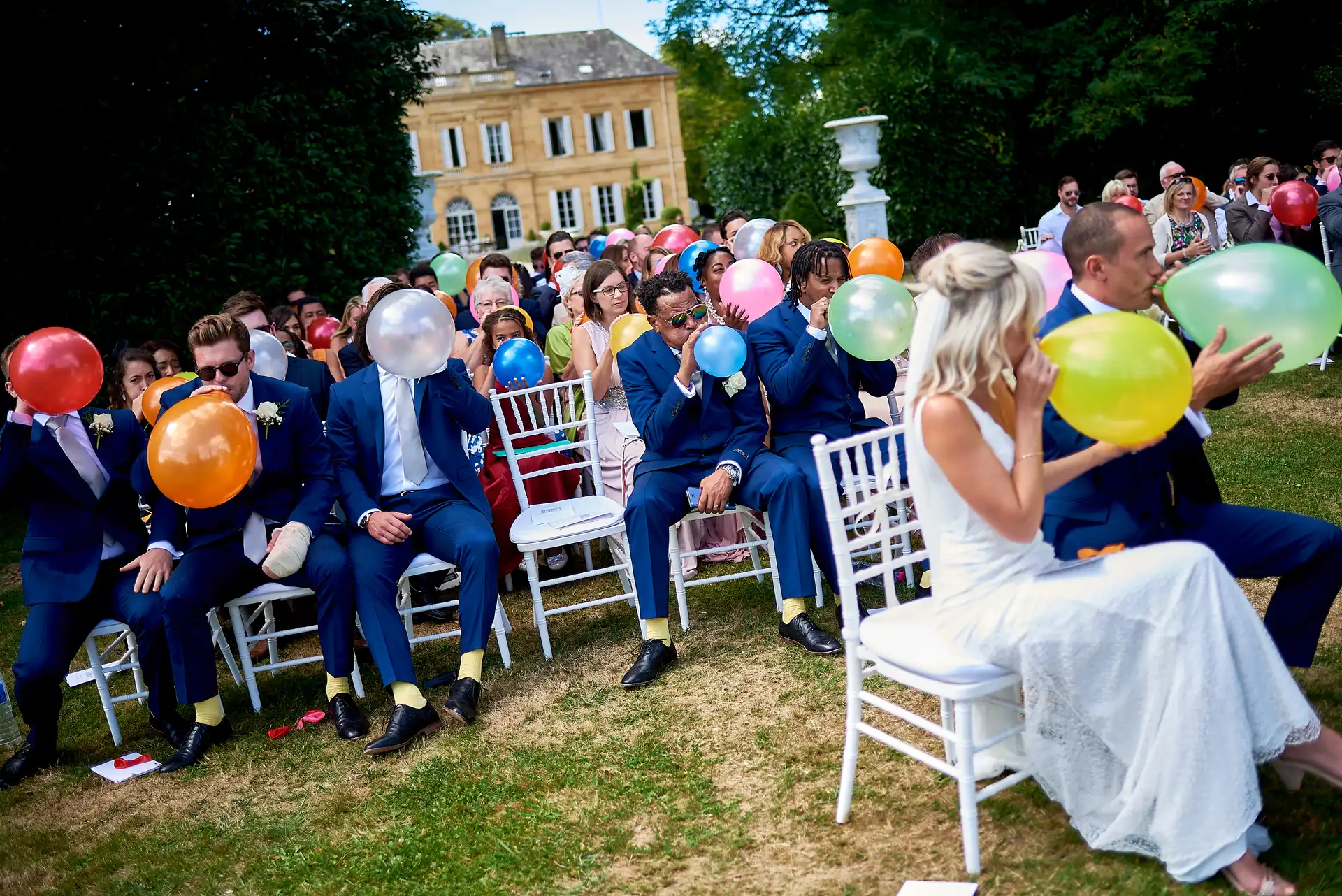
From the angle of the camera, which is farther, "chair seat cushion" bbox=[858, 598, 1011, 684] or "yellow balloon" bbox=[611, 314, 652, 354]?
"yellow balloon" bbox=[611, 314, 652, 354]

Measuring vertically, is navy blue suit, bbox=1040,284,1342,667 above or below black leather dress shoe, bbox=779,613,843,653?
above

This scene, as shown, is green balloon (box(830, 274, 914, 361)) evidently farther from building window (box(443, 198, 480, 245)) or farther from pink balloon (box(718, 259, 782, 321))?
building window (box(443, 198, 480, 245))

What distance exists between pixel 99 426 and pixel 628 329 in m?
2.42

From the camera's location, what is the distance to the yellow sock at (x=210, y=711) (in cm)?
475

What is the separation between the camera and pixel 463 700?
4566 millimetres

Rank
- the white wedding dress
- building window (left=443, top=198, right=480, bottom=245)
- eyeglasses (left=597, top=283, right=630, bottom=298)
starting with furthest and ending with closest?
building window (left=443, top=198, right=480, bottom=245) < eyeglasses (left=597, top=283, right=630, bottom=298) < the white wedding dress

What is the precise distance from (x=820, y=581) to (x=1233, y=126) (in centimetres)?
1703

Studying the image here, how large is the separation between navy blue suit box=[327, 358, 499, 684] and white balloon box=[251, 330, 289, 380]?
2.52ft

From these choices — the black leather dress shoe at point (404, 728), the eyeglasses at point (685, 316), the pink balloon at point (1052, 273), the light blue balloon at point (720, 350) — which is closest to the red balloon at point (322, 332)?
the eyeglasses at point (685, 316)

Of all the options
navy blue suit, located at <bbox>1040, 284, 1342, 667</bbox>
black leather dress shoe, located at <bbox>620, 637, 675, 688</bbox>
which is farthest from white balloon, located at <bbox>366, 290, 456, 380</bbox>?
navy blue suit, located at <bbox>1040, 284, 1342, 667</bbox>

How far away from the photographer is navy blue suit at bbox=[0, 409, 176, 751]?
4.66m

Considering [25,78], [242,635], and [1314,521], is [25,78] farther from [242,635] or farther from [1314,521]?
[1314,521]

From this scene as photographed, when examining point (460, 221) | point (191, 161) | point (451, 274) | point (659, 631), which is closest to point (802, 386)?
point (659, 631)

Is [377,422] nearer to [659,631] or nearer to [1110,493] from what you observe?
[659,631]
